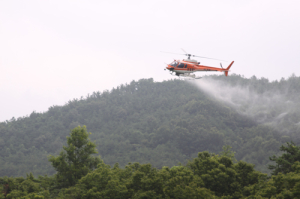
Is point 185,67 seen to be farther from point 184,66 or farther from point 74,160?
point 74,160

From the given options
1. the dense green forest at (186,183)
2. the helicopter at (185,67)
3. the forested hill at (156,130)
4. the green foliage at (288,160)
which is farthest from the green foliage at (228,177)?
the forested hill at (156,130)

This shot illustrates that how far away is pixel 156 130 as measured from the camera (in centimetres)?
16362

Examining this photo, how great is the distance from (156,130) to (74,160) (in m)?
122

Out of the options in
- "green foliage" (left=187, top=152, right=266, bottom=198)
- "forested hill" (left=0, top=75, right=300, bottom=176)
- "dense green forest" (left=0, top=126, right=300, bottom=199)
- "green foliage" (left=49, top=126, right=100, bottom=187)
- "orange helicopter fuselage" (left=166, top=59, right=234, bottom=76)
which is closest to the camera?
"dense green forest" (left=0, top=126, right=300, bottom=199)

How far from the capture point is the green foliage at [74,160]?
41.0 m

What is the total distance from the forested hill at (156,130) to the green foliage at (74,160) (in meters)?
91.7

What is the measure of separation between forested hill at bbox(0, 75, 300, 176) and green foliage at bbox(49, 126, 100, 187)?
91696mm

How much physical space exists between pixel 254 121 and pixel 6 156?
107 metres

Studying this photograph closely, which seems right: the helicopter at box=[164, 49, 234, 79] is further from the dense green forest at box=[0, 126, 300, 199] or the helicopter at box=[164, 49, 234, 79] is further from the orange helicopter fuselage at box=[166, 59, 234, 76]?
the dense green forest at box=[0, 126, 300, 199]

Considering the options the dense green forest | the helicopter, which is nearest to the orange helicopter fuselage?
the helicopter

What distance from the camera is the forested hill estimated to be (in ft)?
456

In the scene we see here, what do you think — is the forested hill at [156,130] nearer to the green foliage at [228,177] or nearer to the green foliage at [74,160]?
the green foliage at [74,160]

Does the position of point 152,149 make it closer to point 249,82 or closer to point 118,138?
point 118,138

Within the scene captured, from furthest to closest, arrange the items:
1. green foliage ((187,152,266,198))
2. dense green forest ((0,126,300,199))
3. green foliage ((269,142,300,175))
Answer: green foliage ((269,142,300,175)) → green foliage ((187,152,266,198)) → dense green forest ((0,126,300,199))
